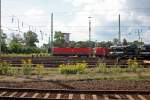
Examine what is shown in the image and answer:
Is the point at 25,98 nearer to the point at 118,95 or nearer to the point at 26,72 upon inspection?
the point at 118,95

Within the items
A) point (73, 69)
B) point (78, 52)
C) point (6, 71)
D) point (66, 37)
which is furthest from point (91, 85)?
point (66, 37)

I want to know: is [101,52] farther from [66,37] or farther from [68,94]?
[66,37]

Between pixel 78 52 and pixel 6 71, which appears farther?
pixel 78 52

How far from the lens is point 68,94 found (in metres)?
14.9

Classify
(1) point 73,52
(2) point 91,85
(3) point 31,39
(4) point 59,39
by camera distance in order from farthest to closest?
(4) point 59,39 → (3) point 31,39 → (1) point 73,52 → (2) point 91,85

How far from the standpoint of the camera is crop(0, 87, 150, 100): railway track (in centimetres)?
1393

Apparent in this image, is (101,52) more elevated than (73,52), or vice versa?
(101,52)

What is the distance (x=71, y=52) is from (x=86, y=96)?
49.9m

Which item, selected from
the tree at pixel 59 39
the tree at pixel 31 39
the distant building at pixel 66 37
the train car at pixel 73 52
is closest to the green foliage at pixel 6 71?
the train car at pixel 73 52

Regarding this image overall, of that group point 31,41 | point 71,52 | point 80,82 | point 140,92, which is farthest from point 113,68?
point 31,41

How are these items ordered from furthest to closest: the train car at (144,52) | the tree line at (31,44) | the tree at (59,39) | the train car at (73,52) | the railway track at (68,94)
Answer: the tree at (59,39)
the tree line at (31,44)
the train car at (73,52)
the train car at (144,52)
the railway track at (68,94)

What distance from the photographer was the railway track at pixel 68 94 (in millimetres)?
13930

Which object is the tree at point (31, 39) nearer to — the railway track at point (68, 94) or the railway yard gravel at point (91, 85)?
the railway yard gravel at point (91, 85)

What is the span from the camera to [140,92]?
15.1 meters
